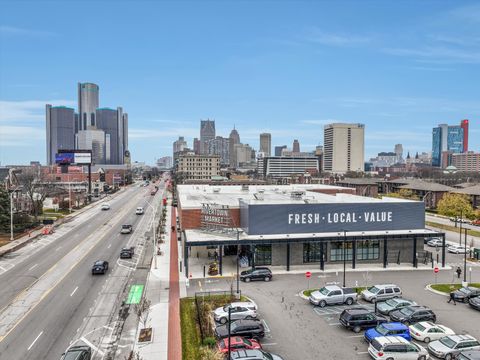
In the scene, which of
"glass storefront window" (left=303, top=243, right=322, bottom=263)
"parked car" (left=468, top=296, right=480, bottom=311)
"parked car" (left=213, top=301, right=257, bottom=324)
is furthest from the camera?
"glass storefront window" (left=303, top=243, right=322, bottom=263)

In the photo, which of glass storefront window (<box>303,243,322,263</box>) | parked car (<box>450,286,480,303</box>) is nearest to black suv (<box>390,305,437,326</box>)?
parked car (<box>450,286,480,303</box>)

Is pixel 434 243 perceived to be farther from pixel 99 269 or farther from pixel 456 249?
pixel 99 269

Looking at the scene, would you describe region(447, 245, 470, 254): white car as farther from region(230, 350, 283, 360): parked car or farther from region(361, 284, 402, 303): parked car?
region(230, 350, 283, 360): parked car

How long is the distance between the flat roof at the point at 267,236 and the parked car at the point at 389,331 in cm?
1900

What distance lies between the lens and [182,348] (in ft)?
86.3

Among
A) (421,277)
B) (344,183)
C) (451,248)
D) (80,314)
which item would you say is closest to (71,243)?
(80,314)

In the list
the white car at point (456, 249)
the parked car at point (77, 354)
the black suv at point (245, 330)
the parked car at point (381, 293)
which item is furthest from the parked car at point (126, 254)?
the white car at point (456, 249)

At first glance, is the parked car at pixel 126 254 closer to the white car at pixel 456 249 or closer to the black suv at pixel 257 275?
the black suv at pixel 257 275

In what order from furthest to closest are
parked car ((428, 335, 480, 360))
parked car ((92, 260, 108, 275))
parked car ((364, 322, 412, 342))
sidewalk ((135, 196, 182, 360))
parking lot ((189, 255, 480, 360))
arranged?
parked car ((92, 260, 108, 275)) → parked car ((364, 322, 412, 342)) → parking lot ((189, 255, 480, 360)) → sidewalk ((135, 196, 182, 360)) → parked car ((428, 335, 480, 360))

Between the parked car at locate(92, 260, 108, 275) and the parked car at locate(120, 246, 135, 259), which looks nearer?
the parked car at locate(92, 260, 108, 275)

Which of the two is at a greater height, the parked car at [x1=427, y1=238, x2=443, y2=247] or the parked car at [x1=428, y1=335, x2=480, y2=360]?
the parked car at [x1=428, y1=335, x2=480, y2=360]

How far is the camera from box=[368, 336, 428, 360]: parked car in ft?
81.1

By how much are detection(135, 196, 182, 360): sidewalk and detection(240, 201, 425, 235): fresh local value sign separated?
421 inches

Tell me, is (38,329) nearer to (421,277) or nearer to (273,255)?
(273,255)
